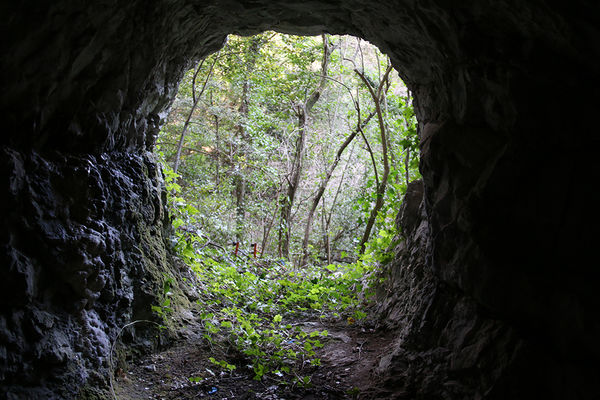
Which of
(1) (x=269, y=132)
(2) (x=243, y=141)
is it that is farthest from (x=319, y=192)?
(1) (x=269, y=132)

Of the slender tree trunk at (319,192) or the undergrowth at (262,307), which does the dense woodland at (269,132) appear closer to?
the slender tree trunk at (319,192)

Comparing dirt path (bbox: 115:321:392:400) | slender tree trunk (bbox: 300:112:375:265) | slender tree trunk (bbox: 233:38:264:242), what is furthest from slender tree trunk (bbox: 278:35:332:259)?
dirt path (bbox: 115:321:392:400)

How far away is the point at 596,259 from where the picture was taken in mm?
2061

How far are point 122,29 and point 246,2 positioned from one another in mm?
1400

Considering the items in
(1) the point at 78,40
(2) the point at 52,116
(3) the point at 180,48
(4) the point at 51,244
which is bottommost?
(4) the point at 51,244

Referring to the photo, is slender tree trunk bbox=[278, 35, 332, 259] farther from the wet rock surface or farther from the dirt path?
the wet rock surface

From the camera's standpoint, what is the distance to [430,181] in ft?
12.3

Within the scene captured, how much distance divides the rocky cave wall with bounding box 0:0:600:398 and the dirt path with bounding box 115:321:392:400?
0.30 m

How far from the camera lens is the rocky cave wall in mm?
2174

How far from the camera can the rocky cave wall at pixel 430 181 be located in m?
2.17

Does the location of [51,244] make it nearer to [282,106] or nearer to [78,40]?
[78,40]

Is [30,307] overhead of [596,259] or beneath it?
beneath

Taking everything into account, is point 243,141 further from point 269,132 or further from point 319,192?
point 319,192

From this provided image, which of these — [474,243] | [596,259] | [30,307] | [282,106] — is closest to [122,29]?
[30,307]
